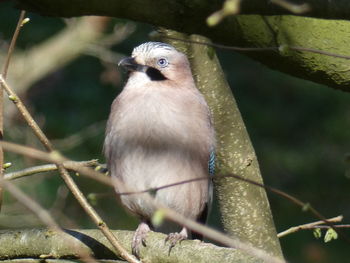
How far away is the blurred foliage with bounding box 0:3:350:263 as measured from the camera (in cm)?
690

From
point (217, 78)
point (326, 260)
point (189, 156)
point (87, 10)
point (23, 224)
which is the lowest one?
point (326, 260)

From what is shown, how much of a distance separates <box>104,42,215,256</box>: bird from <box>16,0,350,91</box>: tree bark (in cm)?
85

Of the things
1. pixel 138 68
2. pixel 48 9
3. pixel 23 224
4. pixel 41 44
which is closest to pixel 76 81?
pixel 41 44

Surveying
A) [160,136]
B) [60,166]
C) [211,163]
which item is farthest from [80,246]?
[211,163]

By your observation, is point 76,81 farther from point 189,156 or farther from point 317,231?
point 317,231

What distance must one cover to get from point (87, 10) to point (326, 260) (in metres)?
4.80

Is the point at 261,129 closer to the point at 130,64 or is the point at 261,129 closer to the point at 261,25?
the point at 130,64

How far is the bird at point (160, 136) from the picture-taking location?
3.68 metres

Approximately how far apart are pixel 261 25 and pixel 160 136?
1.05m

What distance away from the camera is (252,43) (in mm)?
2689

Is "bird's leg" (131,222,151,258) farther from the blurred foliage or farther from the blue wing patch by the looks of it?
the blurred foliage

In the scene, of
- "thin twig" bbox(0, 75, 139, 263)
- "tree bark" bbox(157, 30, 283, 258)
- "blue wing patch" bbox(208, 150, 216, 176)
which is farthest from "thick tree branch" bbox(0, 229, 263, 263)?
"blue wing patch" bbox(208, 150, 216, 176)

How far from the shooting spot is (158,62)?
393 centimetres

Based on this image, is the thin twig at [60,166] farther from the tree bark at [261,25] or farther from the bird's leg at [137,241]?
the bird's leg at [137,241]
